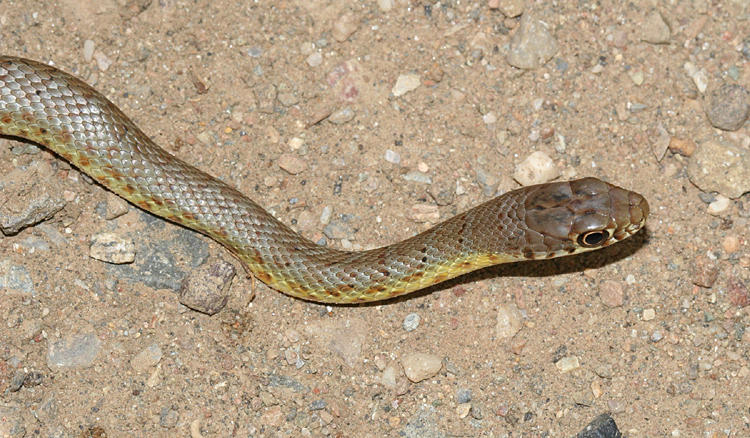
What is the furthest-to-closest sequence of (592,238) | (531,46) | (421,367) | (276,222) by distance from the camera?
(531,46) → (276,222) → (421,367) → (592,238)

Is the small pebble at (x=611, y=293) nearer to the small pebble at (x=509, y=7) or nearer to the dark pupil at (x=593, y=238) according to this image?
the dark pupil at (x=593, y=238)

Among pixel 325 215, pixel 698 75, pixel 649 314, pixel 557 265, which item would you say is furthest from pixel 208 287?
pixel 698 75

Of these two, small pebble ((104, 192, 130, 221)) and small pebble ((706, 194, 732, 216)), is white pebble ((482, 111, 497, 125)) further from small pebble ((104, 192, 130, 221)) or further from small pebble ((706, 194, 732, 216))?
small pebble ((104, 192, 130, 221))

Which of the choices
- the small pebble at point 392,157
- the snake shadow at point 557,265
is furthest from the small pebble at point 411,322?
the small pebble at point 392,157

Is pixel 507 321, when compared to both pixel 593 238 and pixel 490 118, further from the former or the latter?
pixel 490 118

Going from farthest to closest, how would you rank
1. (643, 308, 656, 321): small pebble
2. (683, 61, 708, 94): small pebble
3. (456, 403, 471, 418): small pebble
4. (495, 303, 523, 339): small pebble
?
(683, 61, 708, 94): small pebble < (643, 308, 656, 321): small pebble < (495, 303, 523, 339): small pebble < (456, 403, 471, 418): small pebble

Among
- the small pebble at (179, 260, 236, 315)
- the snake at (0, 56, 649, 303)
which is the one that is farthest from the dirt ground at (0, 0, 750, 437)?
the snake at (0, 56, 649, 303)

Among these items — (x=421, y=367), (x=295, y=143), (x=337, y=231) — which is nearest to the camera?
(x=421, y=367)
